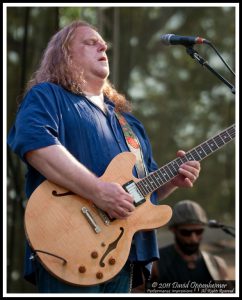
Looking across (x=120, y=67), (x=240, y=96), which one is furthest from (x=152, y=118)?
(x=240, y=96)

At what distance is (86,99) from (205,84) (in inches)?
242

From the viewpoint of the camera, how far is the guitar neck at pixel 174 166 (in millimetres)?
3266

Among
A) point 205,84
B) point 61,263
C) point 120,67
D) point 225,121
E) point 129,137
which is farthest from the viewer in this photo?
point 205,84

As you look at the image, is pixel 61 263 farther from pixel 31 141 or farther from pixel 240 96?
pixel 240 96

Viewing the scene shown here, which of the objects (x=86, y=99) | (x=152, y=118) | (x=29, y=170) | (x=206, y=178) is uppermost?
(x=86, y=99)

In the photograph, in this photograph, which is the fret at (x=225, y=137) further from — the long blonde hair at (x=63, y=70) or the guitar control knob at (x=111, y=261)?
the guitar control knob at (x=111, y=261)

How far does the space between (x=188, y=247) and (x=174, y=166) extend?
7.34 feet

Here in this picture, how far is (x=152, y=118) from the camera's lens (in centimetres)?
939

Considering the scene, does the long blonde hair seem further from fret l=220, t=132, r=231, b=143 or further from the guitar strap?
fret l=220, t=132, r=231, b=143

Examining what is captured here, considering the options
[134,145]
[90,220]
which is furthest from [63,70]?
[90,220]

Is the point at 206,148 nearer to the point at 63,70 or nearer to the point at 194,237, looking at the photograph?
the point at 63,70

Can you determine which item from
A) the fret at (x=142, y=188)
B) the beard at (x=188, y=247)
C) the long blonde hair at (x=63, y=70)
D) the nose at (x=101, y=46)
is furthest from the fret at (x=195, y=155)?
the beard at (x=188, y=247)

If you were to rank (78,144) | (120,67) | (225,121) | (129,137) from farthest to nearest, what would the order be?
1. (225,121)
2. (120,67)
3. (129,137)
4. (78,144)

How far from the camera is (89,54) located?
138 inches
